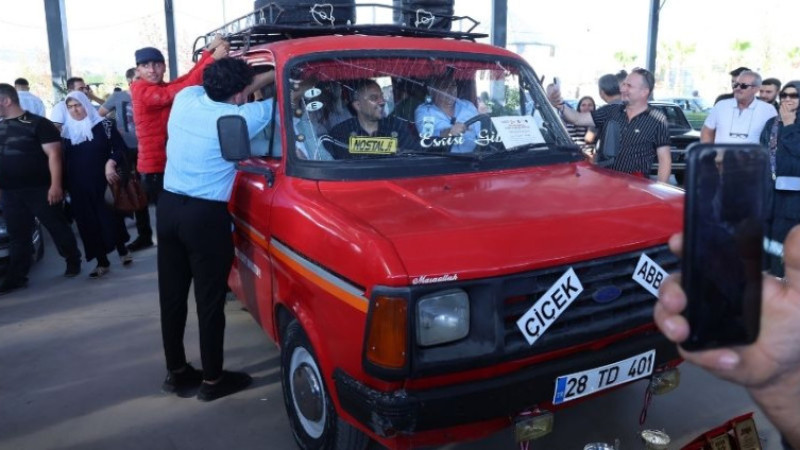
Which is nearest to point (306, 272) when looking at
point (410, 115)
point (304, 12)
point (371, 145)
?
point (371, 145)

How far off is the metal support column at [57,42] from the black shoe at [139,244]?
7.05 metres

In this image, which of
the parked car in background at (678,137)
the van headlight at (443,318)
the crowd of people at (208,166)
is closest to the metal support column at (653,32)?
the parked car in background at (678,137)

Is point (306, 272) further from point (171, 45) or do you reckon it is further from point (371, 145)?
point (171, 45)

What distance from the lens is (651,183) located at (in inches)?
129

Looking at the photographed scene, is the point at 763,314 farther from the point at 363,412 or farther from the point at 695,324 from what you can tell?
the point at 363,412

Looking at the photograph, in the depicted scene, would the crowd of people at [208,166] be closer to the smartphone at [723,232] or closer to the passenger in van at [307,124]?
the smartphone at [723,232]

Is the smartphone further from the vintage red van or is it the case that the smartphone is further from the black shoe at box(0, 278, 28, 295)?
the black shoe at box(0, 278, 28, 295)

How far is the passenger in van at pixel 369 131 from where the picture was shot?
3.25 metres

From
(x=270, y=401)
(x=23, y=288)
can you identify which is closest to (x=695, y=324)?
(x=270, y=401)

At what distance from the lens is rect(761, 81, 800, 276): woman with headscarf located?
4992 mm

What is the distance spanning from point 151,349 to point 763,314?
4490 millimetres

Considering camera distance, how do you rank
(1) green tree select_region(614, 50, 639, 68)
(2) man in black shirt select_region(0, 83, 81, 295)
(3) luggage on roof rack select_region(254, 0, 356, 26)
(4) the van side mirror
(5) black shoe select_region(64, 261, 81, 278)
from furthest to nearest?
(1) green tree select_region(614, 50, 639, 68), (5) black shoe select_region(64, 261, 81, 278), (2) man in black shirt select_region(0, 83, 81, 295), (3) luggage on roof rack select_region(254, 0, 356, 26), (4) the van side mirror

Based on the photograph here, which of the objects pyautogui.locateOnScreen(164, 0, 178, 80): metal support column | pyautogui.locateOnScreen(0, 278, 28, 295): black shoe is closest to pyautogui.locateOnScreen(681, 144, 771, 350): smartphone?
pyautogui.locateOnScreen(0, 278, 28, 295): black shoe

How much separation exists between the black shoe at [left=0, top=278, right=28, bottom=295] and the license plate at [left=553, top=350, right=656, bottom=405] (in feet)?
19.1
